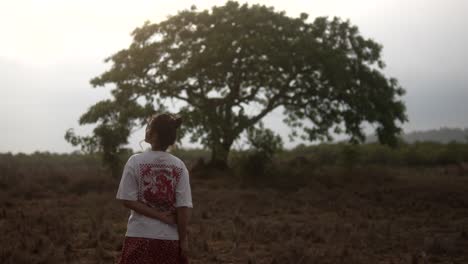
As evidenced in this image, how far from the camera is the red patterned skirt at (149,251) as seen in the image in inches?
148

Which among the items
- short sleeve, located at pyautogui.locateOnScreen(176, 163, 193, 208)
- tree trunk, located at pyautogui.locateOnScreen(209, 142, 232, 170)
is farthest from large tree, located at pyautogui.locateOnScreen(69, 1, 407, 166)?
short sleeve, located at pyautogui.locateOnScreen(176, 163, 193, 208)

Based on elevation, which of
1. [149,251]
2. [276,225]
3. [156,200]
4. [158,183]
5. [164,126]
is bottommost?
[276,225]

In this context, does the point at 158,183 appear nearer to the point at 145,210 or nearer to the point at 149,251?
the point at 145,210

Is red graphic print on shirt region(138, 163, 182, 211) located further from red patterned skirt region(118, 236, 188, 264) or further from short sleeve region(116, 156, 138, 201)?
red patterned skirt region(118, 236, 188, 264)

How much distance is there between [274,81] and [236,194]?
7.12 meters

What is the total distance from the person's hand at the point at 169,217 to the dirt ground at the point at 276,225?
15.1ft

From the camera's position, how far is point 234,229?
10875 mm

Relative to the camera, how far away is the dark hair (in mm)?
3791

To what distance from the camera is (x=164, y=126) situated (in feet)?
12.4

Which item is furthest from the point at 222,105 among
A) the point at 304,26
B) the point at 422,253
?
the point at 422,253

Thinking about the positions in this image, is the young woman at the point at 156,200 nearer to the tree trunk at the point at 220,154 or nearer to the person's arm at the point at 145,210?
the person's arm at the point at 145,210

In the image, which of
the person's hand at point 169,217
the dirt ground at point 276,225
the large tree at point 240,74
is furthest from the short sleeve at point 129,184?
the large tree at point 240,74

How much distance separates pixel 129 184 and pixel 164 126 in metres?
0.51

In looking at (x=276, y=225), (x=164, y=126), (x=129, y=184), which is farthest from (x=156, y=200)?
(x=276, y=225)
